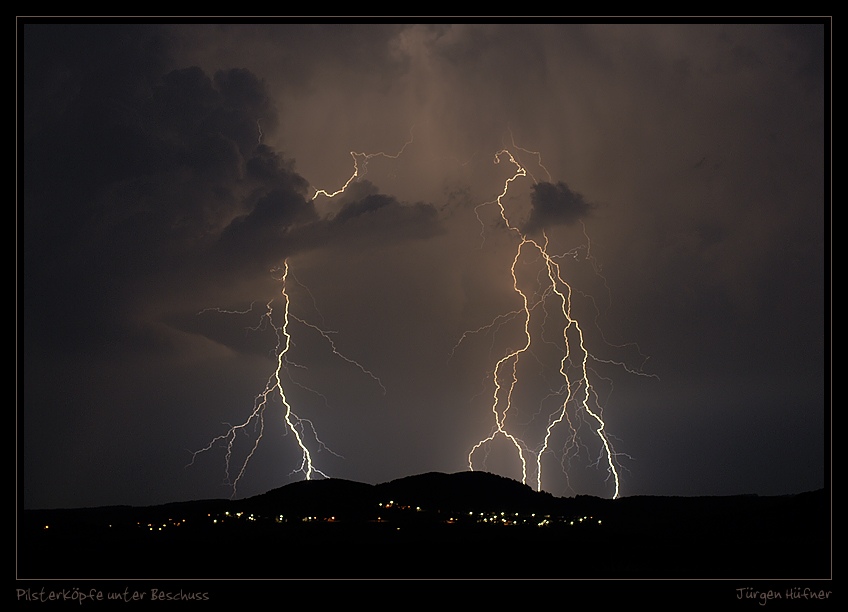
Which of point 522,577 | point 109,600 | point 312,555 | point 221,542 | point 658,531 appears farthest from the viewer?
point 658,531

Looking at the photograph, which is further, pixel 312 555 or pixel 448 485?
pixel 448 485

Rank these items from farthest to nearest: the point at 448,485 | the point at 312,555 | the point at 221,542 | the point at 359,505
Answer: the point at 448,485
the point at 359,505
the point at 221,542
the point at 312,555

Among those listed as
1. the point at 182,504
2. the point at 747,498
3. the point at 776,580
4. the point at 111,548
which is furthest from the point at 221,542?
the point at 747,498

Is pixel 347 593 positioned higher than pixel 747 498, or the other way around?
pixel 747 498

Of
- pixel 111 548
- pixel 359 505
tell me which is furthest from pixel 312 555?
pixel 359 505

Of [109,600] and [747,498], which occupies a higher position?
[747,498]

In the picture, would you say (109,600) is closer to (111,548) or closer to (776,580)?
(111,548)

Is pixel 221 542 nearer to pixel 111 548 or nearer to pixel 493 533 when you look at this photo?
pixel 111 548

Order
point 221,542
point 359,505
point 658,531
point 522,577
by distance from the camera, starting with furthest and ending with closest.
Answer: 1. point 359,505
2. point 658,531
3. point 221,542
4. point 522,577
